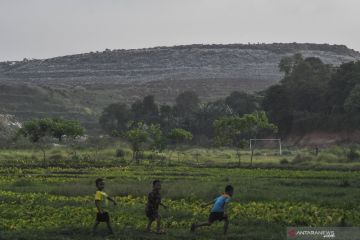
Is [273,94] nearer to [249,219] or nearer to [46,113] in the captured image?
[46,113]

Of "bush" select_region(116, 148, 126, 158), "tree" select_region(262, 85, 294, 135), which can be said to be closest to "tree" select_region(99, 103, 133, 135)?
"tree" select_region(262, 85, 294, 135)

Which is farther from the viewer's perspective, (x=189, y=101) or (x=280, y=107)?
(x=189, y=101)

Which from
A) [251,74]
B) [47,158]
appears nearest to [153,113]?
[47,158]

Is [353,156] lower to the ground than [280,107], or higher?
lower

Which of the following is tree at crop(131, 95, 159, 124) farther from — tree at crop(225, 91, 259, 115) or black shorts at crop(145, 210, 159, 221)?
black shorts at crop(145, 210, 159, 221)

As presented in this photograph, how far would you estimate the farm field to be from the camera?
18.2m

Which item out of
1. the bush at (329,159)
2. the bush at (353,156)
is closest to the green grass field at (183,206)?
the bush at (329,159)

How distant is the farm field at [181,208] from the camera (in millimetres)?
18250

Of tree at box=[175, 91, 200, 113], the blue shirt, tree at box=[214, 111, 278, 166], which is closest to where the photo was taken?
the blue shirt

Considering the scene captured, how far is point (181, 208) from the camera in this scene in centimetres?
2289

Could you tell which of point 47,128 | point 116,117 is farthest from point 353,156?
point 116,117

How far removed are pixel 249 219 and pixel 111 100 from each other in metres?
132

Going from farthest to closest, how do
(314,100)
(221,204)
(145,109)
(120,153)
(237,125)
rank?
(145,109), (314,100), (120,153), (237,125), (221,204)

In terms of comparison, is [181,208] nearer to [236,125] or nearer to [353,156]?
[353,156]
